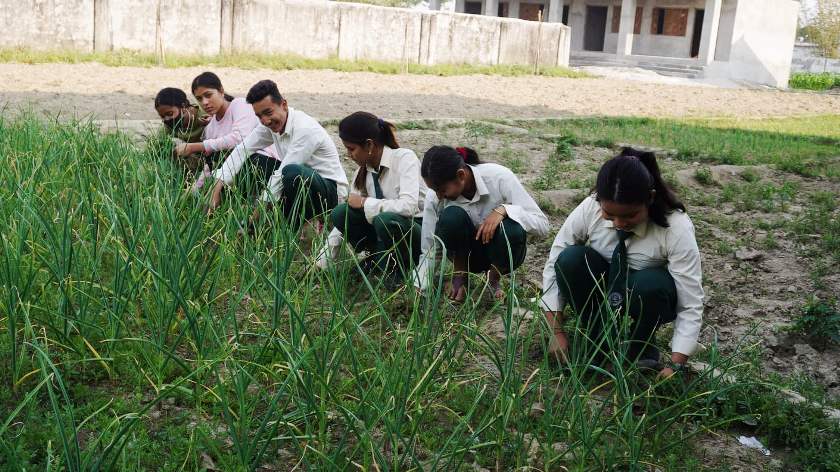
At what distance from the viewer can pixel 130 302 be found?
2736 mm

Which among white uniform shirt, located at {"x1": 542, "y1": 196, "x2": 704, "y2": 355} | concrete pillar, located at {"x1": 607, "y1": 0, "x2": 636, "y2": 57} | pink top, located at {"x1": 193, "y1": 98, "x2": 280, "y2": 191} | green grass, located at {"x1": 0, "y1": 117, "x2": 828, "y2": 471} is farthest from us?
concrete pillar, located at {"x1": 607, "y1": 0, "x2": 636, "y2": 57}

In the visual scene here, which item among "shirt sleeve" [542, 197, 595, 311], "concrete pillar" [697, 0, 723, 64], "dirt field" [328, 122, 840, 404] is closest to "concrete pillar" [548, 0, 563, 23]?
"concrete pillar" [697, 0, 723, 64]

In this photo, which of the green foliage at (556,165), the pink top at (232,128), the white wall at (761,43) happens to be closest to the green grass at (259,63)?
the white wall at (761,43)

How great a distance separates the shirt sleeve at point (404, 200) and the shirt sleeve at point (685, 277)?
131 cm

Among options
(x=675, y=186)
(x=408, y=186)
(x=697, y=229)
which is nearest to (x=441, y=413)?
(x=408, y=186)

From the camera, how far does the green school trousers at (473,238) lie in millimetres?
3596

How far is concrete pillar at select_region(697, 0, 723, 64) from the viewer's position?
24.5 m

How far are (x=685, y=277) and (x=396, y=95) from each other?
9966mm

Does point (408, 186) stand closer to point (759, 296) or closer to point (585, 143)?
point (759, 296)

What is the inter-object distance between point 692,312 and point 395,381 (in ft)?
3.64

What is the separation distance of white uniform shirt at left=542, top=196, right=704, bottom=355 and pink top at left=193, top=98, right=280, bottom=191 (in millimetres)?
2237

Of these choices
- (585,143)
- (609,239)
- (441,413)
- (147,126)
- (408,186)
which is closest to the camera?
(441,413)

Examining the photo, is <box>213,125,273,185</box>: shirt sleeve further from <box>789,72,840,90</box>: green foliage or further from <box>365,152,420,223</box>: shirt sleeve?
<box>789,72,840,90</box>: green foliage

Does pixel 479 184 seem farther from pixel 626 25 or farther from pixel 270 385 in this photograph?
pixel 626 25
